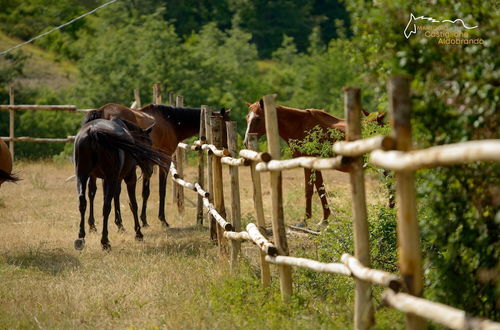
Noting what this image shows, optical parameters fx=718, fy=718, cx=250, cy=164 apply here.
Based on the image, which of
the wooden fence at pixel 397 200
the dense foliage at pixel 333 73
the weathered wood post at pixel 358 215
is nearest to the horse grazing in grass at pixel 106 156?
the dense foliage at pixel 333 73

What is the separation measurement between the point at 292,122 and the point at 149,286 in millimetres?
4646

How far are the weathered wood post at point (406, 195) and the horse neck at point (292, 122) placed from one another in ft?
23.2

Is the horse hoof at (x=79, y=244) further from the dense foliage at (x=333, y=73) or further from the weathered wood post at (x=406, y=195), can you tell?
the weathered wood post at (x=406, y=195)

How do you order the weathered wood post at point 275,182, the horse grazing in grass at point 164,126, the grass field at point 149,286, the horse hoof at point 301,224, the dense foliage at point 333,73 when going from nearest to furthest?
1. the dense foliage at point 333,73
2. the grass field at point 149,286
3. the weathered wood post at point 275,182
4. the horse hoof at point 301,224
5. the horse grazing in grass at point 164,126

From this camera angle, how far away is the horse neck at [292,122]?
34.0 feet

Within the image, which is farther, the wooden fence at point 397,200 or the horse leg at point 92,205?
the horse leg at point 92,205

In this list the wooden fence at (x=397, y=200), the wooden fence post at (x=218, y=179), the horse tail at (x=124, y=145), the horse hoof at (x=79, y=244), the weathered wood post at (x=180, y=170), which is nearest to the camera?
the wooden fence at (x=397, y=200)

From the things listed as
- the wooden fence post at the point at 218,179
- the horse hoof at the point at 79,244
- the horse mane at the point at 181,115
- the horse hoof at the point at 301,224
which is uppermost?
the horse mane at the point at 181,115

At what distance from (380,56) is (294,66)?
36189 millimetres

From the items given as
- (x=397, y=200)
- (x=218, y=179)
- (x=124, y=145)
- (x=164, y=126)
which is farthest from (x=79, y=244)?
(x=397, y=200)

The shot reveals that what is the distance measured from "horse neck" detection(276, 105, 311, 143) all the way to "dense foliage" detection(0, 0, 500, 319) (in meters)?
1.15

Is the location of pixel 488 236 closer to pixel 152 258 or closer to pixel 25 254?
pixel 152 258

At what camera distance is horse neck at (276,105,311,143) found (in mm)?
10352

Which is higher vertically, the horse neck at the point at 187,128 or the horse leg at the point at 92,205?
the horse neck at the point at 187,128
